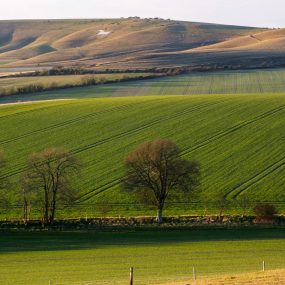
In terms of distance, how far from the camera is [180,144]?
72.5 metres

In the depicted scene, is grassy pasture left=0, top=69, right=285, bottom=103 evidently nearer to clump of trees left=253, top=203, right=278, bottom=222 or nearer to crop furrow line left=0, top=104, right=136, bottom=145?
crop furrow line left=0, top=104, right=136, bottom=145

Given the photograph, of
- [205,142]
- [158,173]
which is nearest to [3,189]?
[158,173]

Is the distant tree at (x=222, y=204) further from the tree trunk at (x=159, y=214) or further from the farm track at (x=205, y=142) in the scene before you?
the farm track at (x=205, y=142)

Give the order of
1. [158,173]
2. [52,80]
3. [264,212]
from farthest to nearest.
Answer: [52,80] → [158,173] → [264,212]

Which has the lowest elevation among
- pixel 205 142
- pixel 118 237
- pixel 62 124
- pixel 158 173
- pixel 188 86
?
pixel 118 237

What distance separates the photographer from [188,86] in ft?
386

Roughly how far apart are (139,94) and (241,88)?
15.5m

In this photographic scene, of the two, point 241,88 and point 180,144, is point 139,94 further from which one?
point 180,144

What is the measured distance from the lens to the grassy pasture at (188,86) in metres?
111

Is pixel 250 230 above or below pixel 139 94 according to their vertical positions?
below

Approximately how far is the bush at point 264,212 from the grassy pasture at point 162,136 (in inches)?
150

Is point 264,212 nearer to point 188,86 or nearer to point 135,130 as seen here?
point 135,130

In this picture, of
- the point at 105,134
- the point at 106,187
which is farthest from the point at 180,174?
the point at 105,134

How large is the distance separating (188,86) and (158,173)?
63952 millimetres
